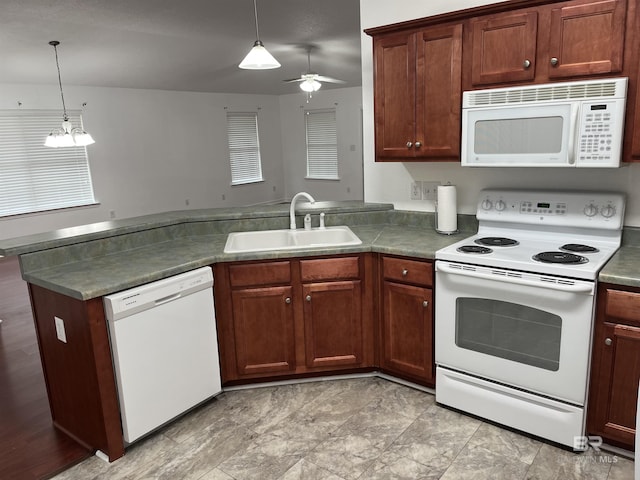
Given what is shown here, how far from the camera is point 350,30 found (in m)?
5.44

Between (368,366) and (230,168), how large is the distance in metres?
7.86

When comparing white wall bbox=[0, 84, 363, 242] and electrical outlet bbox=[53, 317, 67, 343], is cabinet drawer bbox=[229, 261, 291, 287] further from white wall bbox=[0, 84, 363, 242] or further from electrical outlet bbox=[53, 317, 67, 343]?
white wall bbox=[0, 84, 363, 242]

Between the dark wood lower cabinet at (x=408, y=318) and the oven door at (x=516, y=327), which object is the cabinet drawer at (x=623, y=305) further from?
the dark wood lower cabinet at (x=408, y=318)

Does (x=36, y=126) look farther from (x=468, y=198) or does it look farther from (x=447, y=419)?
(x=447, y=419)

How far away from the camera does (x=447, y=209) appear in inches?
113

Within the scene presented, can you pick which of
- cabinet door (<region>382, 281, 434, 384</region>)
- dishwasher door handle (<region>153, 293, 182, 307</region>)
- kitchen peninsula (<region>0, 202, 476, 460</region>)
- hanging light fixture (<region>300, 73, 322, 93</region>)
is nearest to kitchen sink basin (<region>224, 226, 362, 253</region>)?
kitchen peninsula (<region>0, 202, 476, 460</region>)

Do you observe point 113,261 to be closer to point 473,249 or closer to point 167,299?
point 167,299

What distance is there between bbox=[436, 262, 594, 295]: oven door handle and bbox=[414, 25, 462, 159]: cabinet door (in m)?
0.69

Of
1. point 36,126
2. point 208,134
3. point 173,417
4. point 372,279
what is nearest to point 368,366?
point 372,279

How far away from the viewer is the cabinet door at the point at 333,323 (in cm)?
274

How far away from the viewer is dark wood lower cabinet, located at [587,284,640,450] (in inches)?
77.2

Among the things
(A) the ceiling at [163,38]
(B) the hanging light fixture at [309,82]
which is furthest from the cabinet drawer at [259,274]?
(B) the hanging light fixture at [309,82]

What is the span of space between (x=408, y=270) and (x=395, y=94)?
1.05 metres

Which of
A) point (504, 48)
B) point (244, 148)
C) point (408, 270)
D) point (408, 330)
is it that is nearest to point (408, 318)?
point (408, 330)
